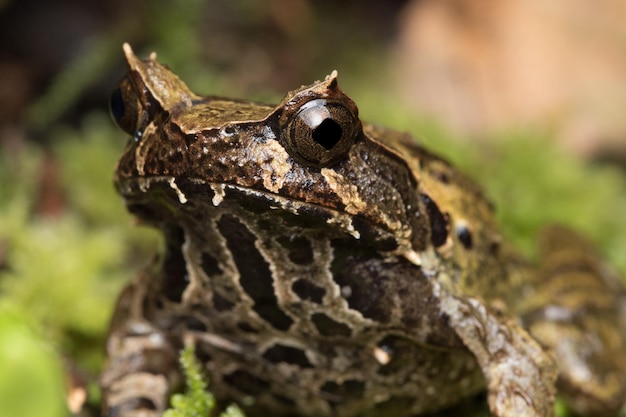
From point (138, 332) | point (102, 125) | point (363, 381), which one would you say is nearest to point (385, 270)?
point (363, 381)

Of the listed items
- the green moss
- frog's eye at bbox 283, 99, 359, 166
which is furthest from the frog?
the green moss

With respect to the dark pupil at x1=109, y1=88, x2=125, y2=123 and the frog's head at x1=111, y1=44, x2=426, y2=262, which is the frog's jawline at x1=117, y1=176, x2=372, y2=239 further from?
the dark pupil at x1=109, y1=88, x2=125, y2=123

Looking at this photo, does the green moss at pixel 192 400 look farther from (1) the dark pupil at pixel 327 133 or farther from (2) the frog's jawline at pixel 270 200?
(1) the dark pupil at pixel 327 133

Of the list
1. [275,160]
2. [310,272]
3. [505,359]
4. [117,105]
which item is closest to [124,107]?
[117,105]

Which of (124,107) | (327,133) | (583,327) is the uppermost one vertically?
(124,107)

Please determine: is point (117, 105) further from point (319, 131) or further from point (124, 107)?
point (319, 131)
